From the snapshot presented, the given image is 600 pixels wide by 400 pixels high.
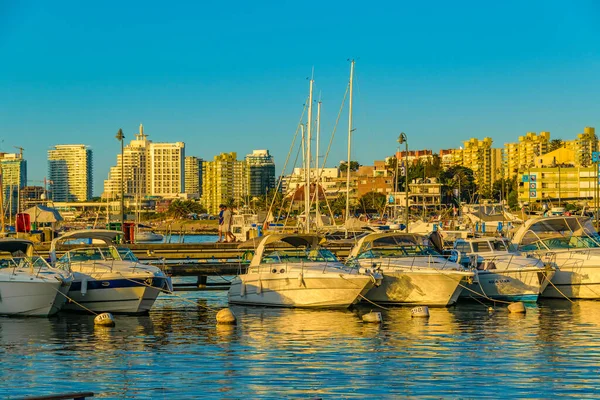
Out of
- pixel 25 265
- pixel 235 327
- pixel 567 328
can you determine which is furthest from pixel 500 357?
pixel 25 265

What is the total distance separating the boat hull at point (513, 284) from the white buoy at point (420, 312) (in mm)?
4010

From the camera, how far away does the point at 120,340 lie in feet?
84.6

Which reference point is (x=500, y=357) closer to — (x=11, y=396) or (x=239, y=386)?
(x=239, y=386)

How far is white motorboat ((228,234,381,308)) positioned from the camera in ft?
104

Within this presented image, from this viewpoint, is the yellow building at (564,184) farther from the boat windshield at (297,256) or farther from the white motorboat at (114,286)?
the white motorboat at (114,286)

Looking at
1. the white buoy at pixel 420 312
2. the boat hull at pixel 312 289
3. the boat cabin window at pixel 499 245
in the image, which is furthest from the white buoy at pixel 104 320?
the boat cabin window at pixel 499 245

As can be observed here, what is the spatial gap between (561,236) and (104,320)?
17998mm

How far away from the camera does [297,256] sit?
112 ft

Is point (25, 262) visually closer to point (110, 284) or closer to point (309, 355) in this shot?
point (110, 284)

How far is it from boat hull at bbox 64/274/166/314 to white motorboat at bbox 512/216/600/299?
14012 millimetres

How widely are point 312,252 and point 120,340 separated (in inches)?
397

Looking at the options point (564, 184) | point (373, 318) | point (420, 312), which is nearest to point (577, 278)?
point (420, 312)

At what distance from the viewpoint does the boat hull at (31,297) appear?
29.8m

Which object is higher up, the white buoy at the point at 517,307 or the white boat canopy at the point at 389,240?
the white boat canopy at the point at 389,240
